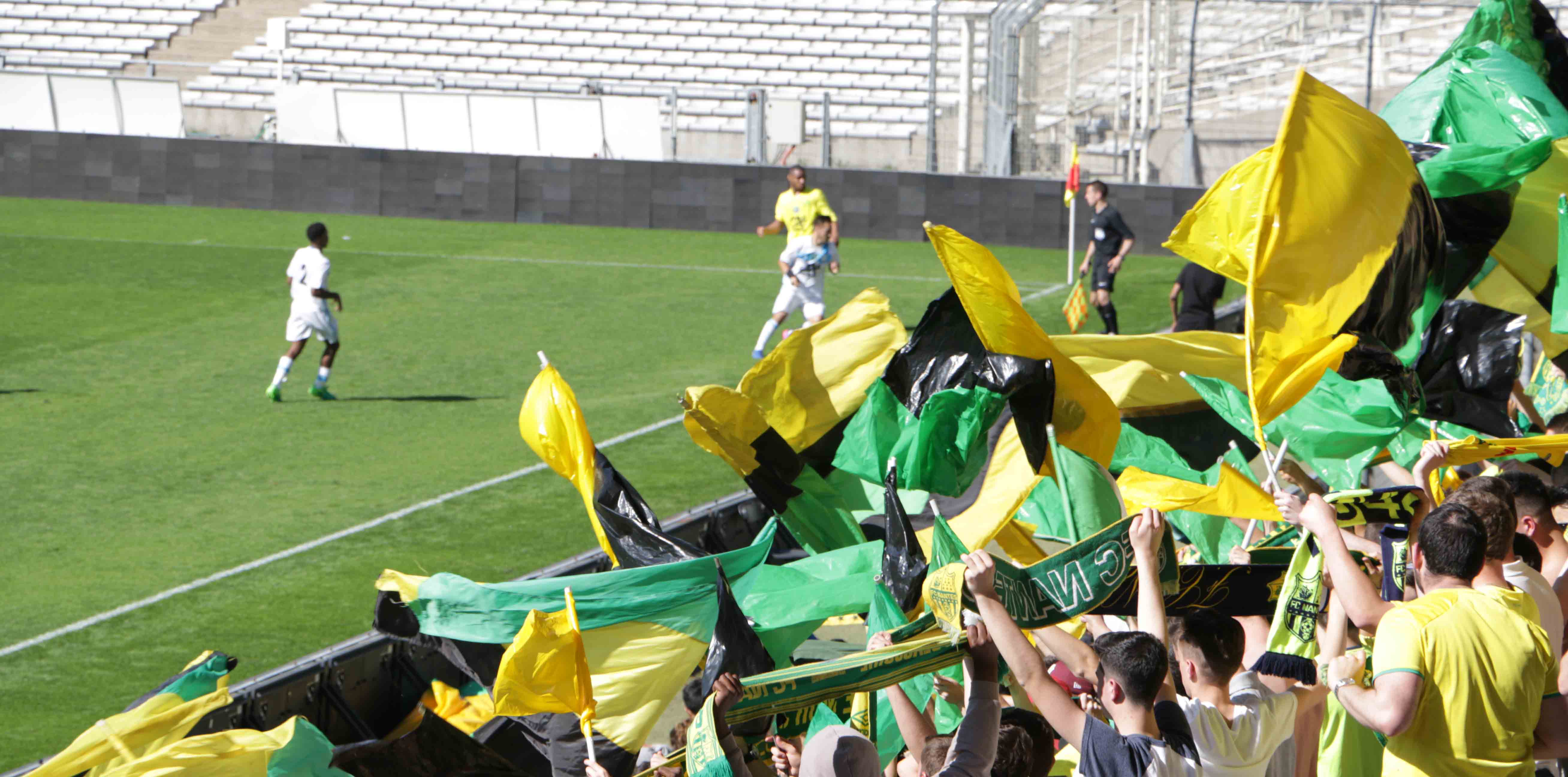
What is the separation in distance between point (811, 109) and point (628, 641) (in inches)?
1136

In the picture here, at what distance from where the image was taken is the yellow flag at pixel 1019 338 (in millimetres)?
4281

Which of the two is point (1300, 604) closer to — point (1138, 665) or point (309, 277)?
point (1138, 665)

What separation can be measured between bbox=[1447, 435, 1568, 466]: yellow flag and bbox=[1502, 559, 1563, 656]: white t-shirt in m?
0.40

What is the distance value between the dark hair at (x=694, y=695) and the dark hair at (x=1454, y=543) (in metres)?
1.93

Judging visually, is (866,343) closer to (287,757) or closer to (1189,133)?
(287,757)

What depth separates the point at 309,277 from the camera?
1373 cm

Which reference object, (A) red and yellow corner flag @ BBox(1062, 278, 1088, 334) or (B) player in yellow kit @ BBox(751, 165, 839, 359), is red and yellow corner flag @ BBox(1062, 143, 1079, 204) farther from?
(A) red and yellow corner flag @ BBox(1062, 278, 1088, 334)

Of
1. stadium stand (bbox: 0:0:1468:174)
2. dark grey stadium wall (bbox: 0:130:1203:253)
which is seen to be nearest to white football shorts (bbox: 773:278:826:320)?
dark grey stadium wall (bbox: 0:130:1203:253)

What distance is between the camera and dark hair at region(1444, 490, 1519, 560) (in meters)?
4.38

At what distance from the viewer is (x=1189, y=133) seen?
22875 mm

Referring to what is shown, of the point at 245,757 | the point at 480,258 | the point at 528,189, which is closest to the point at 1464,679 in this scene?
the point at 245,757

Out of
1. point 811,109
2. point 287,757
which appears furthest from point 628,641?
point 811,109

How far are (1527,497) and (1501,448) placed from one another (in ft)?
0.87

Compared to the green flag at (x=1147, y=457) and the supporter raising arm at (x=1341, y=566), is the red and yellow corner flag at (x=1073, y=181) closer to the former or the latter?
the green flag at (x=1147, y=457)
